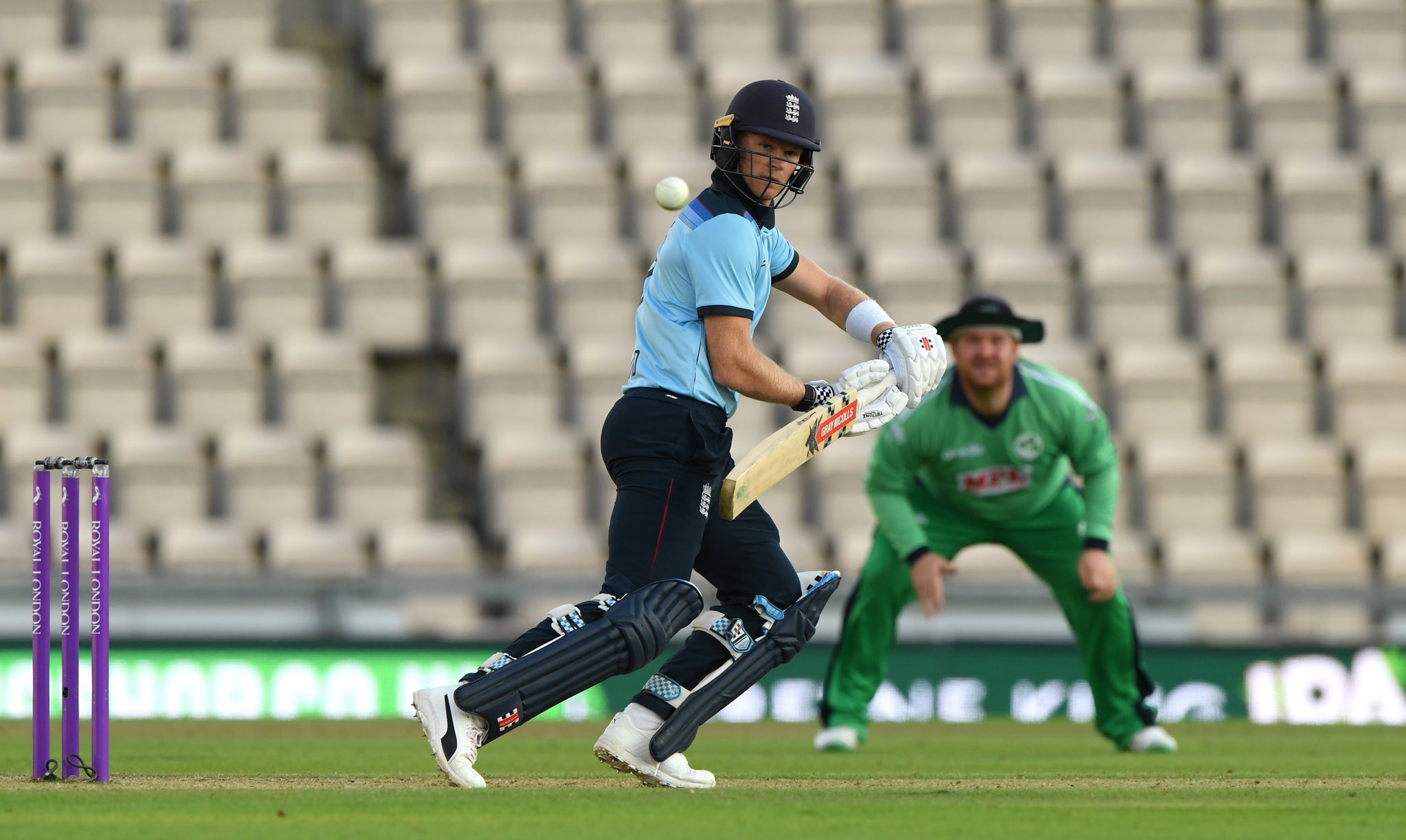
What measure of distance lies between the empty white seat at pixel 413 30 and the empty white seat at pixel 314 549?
392cm

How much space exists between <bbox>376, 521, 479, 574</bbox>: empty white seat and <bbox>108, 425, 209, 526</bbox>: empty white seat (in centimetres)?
108

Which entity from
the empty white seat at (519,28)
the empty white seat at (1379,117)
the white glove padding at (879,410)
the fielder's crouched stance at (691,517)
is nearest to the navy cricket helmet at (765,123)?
the fielder's crouched stance at (691,517)

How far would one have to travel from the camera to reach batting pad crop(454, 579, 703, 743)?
4660 mm

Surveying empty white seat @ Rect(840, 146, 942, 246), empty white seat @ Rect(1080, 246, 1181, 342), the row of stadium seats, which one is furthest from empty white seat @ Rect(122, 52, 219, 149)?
empty white seat @ Rect(1080, 246, 1181, 342)

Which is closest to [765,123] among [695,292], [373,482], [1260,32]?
[695,292]

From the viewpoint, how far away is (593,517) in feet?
37.4

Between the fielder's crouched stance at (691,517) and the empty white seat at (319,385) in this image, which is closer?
the fielder's crouched stance at (691,517)

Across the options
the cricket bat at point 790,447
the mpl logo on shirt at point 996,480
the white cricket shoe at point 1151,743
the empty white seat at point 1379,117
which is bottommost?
the white cricket shoe at point 1151,743

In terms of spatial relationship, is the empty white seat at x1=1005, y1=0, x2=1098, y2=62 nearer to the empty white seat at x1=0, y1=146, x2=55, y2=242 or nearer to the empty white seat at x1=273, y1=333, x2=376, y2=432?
the empty white seat at x1=273, y1=333, x2=376, y2=432

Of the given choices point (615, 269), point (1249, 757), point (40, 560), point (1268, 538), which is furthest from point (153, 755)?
point (1268, 538)

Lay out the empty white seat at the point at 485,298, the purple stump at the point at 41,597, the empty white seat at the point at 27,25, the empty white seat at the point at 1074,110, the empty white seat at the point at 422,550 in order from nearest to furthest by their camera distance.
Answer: the purple stump at the point at 41,597 < the empty white seat at the point at 422,550 < the empty white seat at the point at 485,298 < the empty white seat at the point at 1074,110 < the empty white seat at the point at 27,25

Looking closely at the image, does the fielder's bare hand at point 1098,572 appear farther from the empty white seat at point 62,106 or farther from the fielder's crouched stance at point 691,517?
the empty white seat at point 62,106

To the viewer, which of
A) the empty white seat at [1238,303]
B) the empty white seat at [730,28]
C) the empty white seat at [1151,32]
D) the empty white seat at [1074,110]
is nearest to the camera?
the empty white seat at [1238,303]

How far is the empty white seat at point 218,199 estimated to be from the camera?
1251 cm
